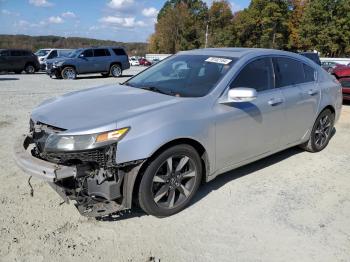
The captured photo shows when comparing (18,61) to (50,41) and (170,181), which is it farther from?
(50,41)

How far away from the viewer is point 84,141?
11.3ft

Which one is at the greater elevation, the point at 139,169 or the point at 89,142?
the point at 89,142

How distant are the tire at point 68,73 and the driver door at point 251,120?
17.1 m

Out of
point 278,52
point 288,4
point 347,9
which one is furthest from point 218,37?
point 278,52

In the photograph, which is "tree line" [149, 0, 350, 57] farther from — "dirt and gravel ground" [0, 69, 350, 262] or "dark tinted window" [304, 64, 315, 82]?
"dirt and gravel ground" [0, 69, 350, 262]

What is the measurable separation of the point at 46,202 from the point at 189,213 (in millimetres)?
1554

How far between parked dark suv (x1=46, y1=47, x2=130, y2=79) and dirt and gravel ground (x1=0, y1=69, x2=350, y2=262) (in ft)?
53.2

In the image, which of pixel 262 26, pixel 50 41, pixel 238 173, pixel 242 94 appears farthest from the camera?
pixel 50 41

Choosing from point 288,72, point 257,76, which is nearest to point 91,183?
point 257,76

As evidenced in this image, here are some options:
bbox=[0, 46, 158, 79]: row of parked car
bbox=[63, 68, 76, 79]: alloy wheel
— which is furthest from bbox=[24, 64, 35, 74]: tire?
bbox=[63, 68, 76, 79]: alloy wheel

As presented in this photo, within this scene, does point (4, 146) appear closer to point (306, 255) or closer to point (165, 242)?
point (165, 242)

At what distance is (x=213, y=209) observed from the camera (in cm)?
417

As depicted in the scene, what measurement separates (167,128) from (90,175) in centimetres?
84

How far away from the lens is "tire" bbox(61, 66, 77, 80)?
67.1 feet
